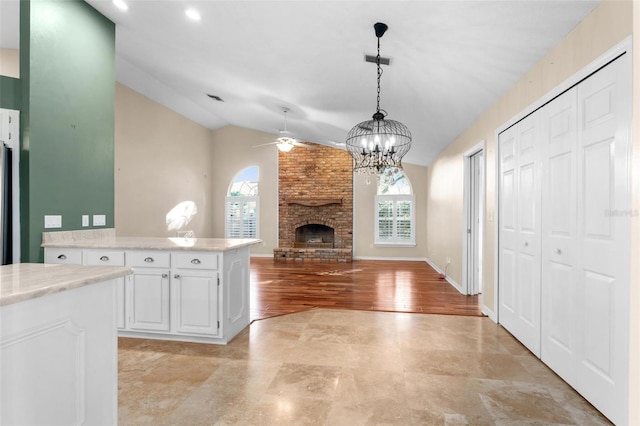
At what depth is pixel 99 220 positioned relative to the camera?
3.55 m

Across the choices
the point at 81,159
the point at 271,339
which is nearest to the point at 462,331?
the point at 271,339

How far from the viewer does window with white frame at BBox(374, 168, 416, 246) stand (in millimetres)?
8555

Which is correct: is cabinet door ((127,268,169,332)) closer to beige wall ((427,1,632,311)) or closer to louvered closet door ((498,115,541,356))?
louvered closet door ((498,115,541,356))

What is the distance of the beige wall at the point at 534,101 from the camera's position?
1673mm

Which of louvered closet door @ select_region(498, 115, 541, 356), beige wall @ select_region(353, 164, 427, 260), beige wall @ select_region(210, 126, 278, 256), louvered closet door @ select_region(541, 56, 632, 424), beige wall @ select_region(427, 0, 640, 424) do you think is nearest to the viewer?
beige wall @ select_region(427, 0, 640, 424)

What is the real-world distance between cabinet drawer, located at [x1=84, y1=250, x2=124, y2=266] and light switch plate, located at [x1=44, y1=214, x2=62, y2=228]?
0.40 meters

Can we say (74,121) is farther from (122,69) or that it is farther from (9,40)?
(122,69)

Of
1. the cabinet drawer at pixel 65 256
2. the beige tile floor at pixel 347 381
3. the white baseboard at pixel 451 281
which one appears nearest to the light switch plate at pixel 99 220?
the cabinet drawer at pixel 65 256

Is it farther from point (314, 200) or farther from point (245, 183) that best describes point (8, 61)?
point (314, 200)

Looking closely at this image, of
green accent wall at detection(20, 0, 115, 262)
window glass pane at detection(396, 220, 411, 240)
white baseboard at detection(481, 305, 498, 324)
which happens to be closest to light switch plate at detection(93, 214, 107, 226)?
green accent wall at detection(20, 0, 115, 262)

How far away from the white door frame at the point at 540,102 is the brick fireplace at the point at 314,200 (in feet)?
17.2

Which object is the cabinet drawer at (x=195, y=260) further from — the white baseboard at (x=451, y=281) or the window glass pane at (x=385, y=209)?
the window glass pane at (x=385, y=209)

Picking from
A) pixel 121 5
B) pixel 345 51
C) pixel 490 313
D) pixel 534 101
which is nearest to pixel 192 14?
pixel 121 5

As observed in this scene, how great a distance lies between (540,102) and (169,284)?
3567 mm
